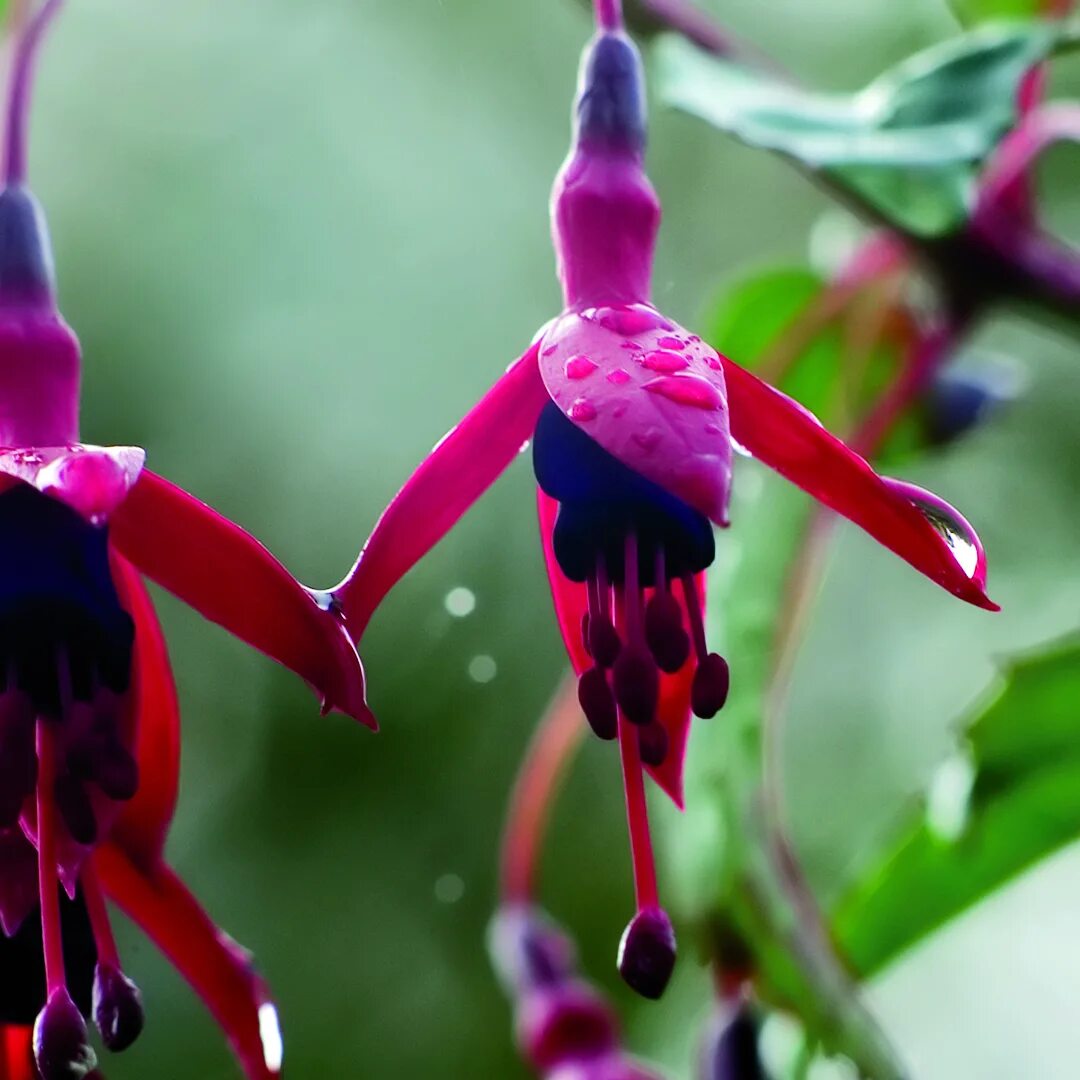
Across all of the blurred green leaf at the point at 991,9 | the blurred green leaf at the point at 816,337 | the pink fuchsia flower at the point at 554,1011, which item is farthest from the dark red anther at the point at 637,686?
the blurred green leaf at the point at 991,9

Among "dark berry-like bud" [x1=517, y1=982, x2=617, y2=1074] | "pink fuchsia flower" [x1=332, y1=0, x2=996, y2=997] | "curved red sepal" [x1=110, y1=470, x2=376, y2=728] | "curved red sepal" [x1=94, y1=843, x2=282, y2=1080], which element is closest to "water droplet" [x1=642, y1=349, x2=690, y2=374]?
"pink fuchsia flower" [x1=332, y1=0, x2=996, y2=997]

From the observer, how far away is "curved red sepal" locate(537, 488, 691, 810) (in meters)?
0.49

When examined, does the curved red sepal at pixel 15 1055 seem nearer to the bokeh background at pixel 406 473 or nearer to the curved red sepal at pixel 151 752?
the curved red sepal at pixel 151 752

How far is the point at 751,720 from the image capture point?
30.9 inches

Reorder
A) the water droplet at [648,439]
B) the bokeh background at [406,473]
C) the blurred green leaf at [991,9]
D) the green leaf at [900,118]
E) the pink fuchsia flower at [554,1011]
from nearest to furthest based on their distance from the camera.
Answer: the water droplet at [648,439]
the green leaf at [900,118]
the pink fuchsia flower at [554,1011]
the blurred green leaf at [991,9]
the bokeh background at [406,473]

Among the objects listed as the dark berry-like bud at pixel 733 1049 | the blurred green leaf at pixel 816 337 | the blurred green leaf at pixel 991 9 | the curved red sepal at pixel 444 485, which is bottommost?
the dark berry-like bud at pixel 733 1049

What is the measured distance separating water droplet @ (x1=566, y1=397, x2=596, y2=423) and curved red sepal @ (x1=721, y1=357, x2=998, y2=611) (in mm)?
59

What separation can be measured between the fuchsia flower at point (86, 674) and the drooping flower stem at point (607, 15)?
0.19 meters

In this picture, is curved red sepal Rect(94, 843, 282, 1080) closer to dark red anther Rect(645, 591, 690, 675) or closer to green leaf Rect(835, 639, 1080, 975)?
dark red anther Rect(645, 591, 690, 675)

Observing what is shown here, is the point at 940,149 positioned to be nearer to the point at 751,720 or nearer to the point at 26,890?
the point at 751,720

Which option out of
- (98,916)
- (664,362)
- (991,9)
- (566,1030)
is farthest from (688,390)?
(991,9)

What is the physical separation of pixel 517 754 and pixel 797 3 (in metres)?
1.59

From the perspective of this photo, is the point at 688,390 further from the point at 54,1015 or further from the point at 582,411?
the point at 54,1015

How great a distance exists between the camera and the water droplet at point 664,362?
421mm
